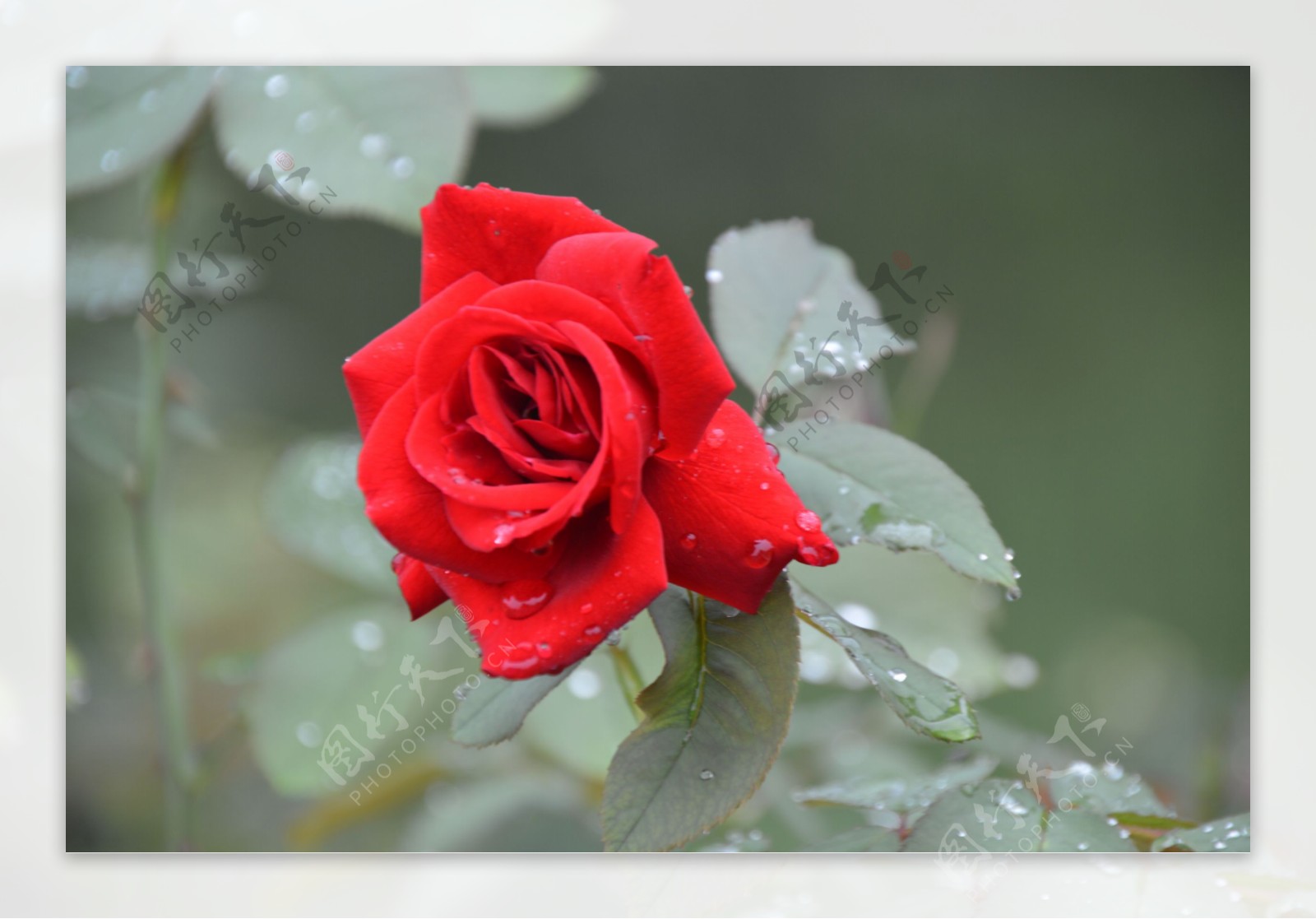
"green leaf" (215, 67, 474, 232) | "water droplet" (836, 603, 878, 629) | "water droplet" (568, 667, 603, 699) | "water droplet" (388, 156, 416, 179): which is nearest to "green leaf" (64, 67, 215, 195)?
"green leaf" (215, 67, 474, 232)

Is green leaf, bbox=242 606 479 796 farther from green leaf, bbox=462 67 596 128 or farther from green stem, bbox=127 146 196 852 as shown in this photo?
green leaf, bbox=462 67 596 128

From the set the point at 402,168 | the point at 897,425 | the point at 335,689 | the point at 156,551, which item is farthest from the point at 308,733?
the point at 897,425

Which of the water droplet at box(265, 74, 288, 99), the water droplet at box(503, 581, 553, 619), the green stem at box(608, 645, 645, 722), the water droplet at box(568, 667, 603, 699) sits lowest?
the water droplet at box(568, 667, 603, 699)

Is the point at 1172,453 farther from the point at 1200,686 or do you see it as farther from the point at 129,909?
the point at 129,909

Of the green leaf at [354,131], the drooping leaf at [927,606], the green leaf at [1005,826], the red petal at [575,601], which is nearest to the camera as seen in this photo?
the red petal at [575,601]

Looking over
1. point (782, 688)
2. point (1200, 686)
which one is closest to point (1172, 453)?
point (1200, 686)

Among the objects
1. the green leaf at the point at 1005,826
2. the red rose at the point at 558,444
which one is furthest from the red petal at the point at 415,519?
the green leaf at the point at 1005,826

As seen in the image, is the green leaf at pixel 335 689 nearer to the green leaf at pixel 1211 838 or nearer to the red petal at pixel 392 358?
the red petal at pixel 392 358
